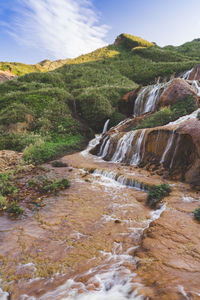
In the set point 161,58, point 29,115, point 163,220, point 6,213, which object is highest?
point 161,58

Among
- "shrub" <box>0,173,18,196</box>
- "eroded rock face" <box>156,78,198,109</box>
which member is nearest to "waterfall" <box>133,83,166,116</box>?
"eroded rock face" <box>156,78,198,109</box>

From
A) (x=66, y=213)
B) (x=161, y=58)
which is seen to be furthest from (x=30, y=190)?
(x=161, y=58)

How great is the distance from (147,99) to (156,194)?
11632 mm

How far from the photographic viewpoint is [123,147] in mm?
10422

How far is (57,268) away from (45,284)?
0.33 m

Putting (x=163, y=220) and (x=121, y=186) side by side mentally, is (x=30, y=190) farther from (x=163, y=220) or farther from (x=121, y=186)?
(x=163, y=220)

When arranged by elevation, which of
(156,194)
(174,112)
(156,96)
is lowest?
(156,194)

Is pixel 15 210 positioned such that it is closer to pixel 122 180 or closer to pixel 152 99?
pixel 122 180

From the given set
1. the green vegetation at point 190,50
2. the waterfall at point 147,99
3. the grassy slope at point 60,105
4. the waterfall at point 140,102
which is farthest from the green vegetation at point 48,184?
the green vegetation at point 190,50

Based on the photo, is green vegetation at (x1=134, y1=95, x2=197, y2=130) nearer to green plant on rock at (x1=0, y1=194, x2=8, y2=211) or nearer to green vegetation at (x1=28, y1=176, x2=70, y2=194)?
green vegetation at (x1=28, y1=176, x2=70, y2=194)

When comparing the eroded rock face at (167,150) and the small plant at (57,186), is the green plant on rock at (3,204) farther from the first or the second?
the eroded rock face at (167,150)

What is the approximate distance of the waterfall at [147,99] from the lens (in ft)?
47.4

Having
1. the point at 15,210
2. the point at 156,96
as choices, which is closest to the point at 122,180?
the point at 15,210

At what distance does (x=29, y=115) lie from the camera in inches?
600
